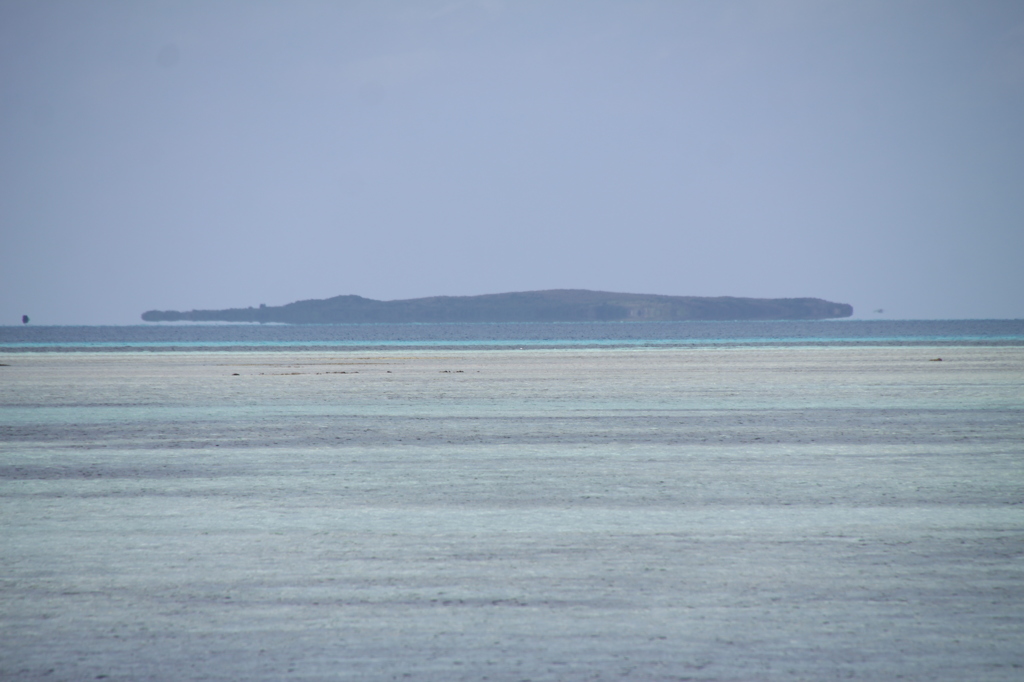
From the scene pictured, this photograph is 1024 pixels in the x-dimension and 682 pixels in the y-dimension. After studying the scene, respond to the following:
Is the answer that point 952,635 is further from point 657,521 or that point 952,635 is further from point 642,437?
point 642,437

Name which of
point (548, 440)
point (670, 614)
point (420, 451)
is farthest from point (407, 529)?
point (548, 440)

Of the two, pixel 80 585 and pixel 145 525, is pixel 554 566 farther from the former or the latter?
pixel 145 525

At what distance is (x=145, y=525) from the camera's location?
249 inches

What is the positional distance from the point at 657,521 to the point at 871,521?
1474mm

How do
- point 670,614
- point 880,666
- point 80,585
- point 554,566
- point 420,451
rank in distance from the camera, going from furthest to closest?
point 420,451
point 554,566
point 80,585
point 670,614
point 880,666

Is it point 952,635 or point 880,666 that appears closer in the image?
point 880,666

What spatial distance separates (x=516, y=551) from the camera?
5.48 m

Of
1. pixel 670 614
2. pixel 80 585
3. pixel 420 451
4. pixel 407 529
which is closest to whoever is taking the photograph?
pixel 670 614

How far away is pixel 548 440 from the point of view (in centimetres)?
1128

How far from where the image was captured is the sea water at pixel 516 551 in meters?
3.72

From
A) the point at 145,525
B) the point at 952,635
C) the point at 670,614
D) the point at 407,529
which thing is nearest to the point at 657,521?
the point at 407,529

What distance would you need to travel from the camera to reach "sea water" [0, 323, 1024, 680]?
3721 mm

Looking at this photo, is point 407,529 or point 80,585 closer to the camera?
point 80,585

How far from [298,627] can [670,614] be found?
169cm
